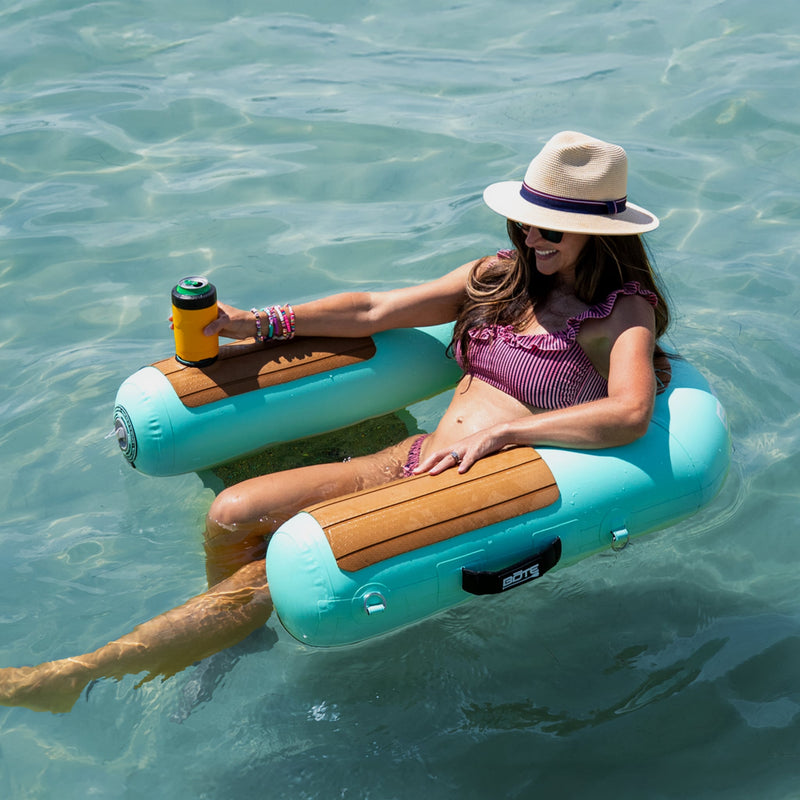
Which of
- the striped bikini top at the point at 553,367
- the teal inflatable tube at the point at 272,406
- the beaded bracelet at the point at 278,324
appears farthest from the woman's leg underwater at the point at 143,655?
the striped bikini top at the point at 553,367

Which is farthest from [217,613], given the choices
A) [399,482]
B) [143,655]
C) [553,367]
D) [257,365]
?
[553,367]

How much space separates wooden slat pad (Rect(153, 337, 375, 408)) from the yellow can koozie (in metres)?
0.04

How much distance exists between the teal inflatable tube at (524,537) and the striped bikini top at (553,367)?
10.5 inches

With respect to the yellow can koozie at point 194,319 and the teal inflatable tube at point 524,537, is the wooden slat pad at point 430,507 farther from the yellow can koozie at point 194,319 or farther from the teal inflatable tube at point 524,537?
the yellow can koozie at point 194,319

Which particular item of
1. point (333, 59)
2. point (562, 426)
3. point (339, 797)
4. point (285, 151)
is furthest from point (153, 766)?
point (333, 59)

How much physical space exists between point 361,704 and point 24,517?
1.62 metres

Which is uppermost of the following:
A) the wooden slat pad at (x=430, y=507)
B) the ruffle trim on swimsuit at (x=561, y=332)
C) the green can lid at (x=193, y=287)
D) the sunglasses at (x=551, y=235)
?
the sunglasses at (x=551, y=235)

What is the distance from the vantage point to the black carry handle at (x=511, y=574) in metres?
2.94

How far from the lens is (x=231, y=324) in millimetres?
Result: 3504

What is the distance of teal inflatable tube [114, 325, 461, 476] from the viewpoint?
345cm

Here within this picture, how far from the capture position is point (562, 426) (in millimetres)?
3152

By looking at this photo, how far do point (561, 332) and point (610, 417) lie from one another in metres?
0.43

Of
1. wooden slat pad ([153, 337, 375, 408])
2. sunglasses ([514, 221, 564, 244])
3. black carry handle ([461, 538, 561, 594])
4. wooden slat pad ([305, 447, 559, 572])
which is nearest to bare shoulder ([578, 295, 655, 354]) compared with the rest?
sunglasses ([514, 221, 564, 244])

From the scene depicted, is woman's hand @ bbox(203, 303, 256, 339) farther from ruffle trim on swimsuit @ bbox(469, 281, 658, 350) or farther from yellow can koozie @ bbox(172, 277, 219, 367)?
ruffle trim on swimsuit @ bbox(469, 281, 658, 350)
